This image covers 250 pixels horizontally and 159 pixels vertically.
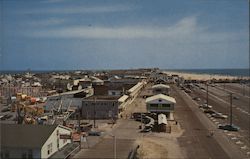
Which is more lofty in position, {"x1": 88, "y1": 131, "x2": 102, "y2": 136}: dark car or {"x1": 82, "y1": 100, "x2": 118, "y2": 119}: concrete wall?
{"x1": 82, "y1": 100, "x2": 118, "y2": 119}: concrete wall

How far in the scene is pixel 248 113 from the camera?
63.3m

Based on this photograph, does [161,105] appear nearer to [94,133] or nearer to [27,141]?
[94,133]

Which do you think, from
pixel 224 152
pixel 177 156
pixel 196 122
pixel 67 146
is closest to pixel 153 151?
pixel 177 156

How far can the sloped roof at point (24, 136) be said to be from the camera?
19453 mm

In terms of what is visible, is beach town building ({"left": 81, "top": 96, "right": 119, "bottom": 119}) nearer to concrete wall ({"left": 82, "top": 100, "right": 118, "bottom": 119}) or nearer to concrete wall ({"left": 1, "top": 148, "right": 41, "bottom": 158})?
concrete wall ({"left": 82, "top": 100, "right": 118, "bottom": 119})

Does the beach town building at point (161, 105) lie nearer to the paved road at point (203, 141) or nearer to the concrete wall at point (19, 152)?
the paved road at point (203, 141)

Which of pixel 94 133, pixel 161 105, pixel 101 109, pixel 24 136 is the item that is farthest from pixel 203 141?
pixel 24 136

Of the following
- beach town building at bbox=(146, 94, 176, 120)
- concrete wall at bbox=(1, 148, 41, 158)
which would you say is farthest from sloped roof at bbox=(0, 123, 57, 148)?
beach town building at bbox=(146, 94, 176, 120)

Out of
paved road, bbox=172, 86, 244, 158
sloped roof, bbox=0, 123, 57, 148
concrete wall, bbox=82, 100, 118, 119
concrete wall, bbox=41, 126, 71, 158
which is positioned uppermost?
sloped roof, bbox=0, 123, 57, 148

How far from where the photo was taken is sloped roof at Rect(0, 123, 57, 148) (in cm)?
1945

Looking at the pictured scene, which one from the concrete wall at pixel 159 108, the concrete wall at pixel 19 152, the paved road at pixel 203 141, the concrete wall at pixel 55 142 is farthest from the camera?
the concrete wall at pixel 159 108

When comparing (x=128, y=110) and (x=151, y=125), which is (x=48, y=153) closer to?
(x=151, y=125)

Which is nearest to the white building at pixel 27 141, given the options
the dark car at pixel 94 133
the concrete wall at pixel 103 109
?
the dark car at pixel 94 133

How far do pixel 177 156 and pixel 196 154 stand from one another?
2.22 metres
